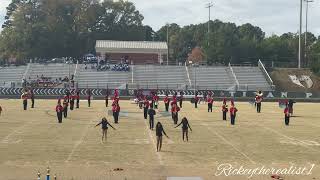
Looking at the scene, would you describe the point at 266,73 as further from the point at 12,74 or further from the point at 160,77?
the point at 12,74

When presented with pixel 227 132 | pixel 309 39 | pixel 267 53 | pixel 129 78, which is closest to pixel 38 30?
pixel 129 78

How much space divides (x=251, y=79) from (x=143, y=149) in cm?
6067

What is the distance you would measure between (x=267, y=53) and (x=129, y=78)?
1274 inches

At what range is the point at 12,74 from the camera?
83.0 metres

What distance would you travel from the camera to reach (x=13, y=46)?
107562 mm

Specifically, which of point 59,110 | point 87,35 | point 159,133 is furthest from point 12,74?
point 159,133

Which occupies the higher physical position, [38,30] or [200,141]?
[38,30]

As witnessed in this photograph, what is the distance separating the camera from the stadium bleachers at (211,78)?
79312mm

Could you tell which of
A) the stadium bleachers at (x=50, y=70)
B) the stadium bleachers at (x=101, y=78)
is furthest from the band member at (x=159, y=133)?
the stadium bleachers at (x=50, y=70)

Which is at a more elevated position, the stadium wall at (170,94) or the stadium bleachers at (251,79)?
the stadium bleachers at (251,79)

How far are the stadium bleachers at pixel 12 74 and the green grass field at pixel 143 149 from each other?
148ft

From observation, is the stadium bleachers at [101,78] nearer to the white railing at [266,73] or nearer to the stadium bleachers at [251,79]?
the stadium bleachers at [251,79]

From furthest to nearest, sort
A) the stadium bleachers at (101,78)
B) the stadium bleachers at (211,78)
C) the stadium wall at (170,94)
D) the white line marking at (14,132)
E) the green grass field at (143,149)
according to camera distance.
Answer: the stadium bleachers at (211,78) → the stadium bleachers at (101,78) → the stadium wall at (170,94) → the white line marking at (14,132) → the green grass field at (143,149)

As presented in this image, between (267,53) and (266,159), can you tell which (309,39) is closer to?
(267,53)
